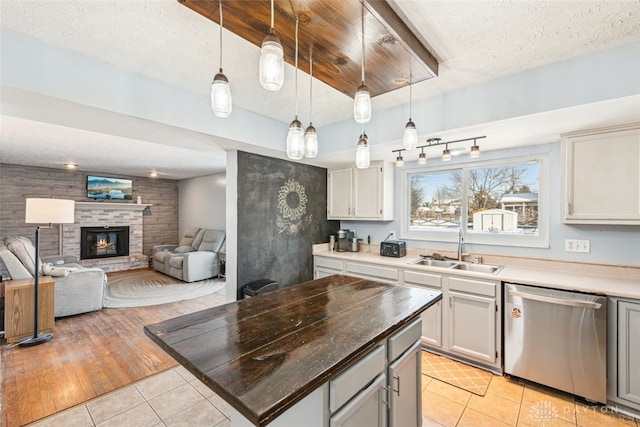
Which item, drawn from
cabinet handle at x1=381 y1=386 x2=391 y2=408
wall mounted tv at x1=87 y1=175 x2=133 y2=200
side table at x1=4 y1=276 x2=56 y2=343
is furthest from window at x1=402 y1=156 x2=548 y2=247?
wall mounted tv at x1=87 y1=175 x2=133 y2=200

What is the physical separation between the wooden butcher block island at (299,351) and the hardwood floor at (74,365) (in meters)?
1.65

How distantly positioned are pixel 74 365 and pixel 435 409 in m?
→ 3.22

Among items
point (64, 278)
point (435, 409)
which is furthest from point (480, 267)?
point (64, 278)

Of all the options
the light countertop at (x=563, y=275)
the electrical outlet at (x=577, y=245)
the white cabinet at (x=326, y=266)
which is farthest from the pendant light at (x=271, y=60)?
the electrical outlet at (x=577, y=245)

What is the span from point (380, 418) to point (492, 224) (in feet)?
8.14

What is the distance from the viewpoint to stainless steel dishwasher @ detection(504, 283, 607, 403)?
1.98 meters

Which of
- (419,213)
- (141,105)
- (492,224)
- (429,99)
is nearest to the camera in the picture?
(141,105)

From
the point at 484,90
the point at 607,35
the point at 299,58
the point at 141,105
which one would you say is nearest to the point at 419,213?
the point at 484,90

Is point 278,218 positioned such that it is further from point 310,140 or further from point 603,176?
point 603,176

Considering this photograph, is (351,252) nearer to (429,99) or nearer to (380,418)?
(429,99)

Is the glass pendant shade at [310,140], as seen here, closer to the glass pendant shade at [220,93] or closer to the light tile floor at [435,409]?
the glass pendant shade at [220,93]

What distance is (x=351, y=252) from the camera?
3.86 meters

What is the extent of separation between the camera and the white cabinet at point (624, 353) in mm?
1885

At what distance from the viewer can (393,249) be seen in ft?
11.0
